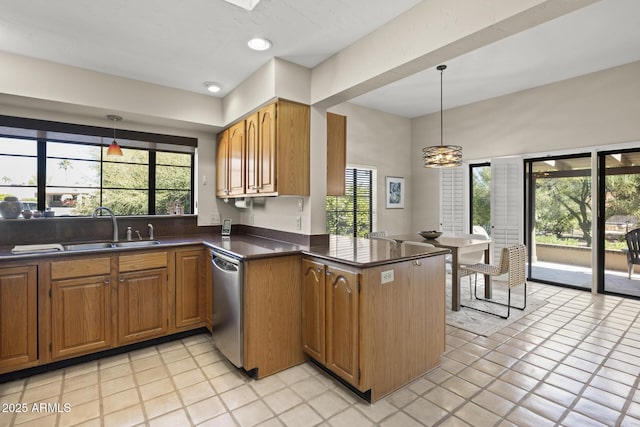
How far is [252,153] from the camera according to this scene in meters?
3.09

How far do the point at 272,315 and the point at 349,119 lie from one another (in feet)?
12.6

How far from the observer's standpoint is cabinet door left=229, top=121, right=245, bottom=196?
3287 mm

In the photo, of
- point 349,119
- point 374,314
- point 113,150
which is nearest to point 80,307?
point 113,150

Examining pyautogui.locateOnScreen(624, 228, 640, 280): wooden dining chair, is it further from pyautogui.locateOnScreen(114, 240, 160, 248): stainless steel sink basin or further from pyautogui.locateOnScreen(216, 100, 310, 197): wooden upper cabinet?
pyautogui.locateOnScreen(114, 240, 160, 248): stainless steel sink basin

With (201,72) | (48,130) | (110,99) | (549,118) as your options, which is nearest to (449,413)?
(201,72)

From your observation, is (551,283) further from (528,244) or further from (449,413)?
(449,413)

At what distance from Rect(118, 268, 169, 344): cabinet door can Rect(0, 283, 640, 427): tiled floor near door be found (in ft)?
0.57

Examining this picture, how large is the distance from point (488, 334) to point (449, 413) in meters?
1.43

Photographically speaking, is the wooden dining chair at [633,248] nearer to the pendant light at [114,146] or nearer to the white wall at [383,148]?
the white wall at [383,148]

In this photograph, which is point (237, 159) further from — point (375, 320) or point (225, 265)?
point (375, 320)

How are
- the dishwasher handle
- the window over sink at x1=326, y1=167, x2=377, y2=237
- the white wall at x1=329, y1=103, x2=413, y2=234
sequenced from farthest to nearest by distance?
the white wall at x1=329, y1=103, x2=413, y2=234 < the window over sink at x1=326, y1=167, x2=377, y2=237 < the dishwasher handle

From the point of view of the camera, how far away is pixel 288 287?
96.7 inches

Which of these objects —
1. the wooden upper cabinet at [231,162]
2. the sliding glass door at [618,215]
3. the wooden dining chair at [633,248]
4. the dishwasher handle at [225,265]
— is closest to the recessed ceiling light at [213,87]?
the wooden upper cabinet at [231,162]

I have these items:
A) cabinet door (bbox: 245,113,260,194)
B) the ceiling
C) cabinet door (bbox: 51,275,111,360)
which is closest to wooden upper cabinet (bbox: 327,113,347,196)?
the ceiling
